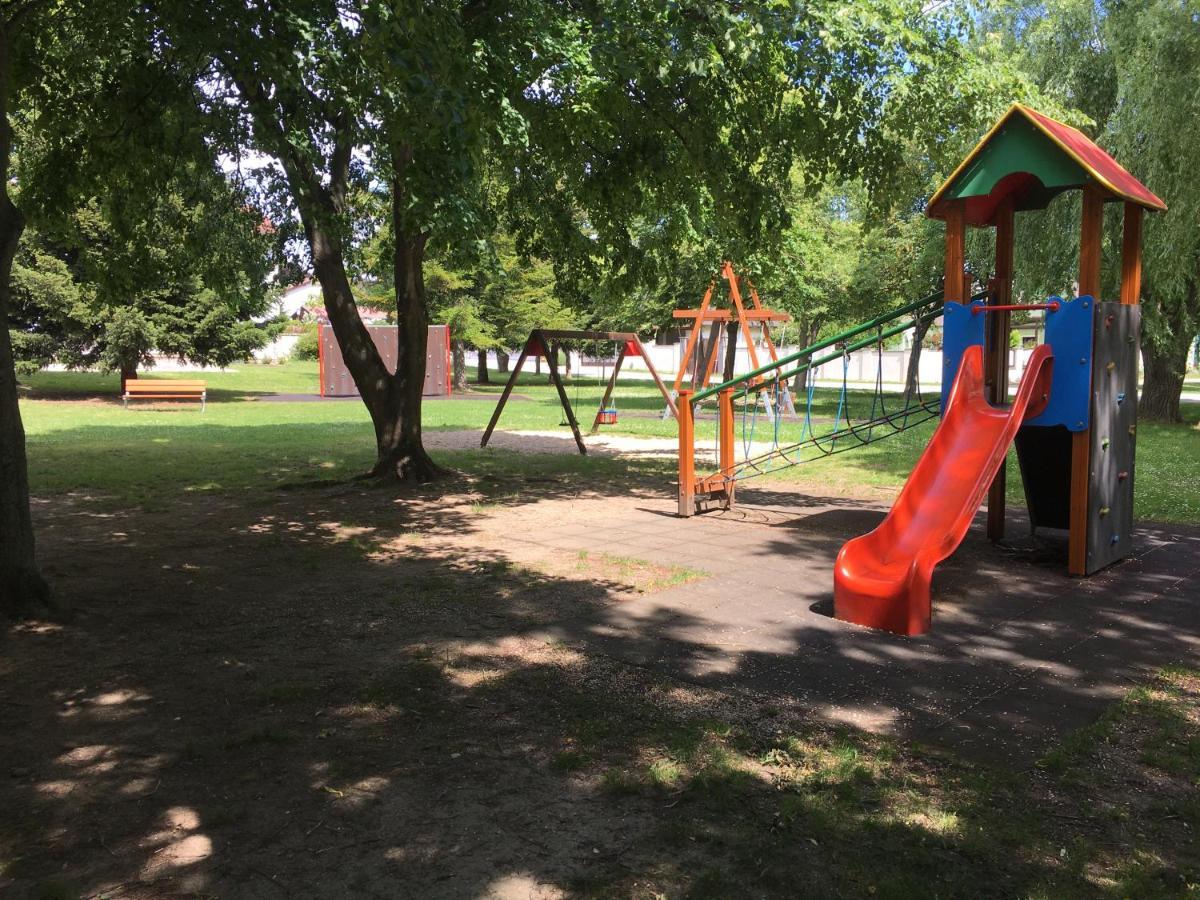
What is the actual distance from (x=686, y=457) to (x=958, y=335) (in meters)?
3.02

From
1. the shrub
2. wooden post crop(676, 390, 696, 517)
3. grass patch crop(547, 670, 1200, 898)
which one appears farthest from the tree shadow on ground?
the shrub

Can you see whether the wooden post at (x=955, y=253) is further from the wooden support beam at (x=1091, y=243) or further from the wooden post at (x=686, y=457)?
the wooden post at (x=686, y=457)

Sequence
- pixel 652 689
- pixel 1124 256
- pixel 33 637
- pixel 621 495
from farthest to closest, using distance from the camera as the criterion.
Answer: pixel 621 495, pixel 1124 256, pixel 33 637, pixel 652 689

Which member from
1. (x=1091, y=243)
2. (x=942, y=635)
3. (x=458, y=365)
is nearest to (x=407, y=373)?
(x=1091, y=243)

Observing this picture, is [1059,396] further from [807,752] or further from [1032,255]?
[1032,255]

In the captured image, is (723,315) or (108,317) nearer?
(723,315)

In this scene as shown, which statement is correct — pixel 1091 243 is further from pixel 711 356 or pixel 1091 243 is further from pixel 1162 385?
pixel 1162 385

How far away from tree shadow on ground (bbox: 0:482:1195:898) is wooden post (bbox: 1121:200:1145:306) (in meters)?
2.45

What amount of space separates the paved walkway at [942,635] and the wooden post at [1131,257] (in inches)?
83.1

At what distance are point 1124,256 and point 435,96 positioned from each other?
5.70 metres

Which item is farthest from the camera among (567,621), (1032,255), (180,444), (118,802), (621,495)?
(1032,255)

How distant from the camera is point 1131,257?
7684 mm

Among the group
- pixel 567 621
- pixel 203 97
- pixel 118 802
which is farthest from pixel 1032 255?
pixel 118 802

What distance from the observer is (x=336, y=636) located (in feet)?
18.0
